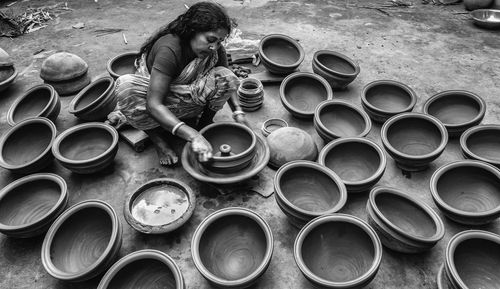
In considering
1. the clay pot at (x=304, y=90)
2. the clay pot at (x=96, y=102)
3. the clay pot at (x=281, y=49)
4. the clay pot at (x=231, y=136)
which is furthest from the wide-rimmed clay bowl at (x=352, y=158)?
the clay pot at (x=96, y=102)

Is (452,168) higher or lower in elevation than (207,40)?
lower

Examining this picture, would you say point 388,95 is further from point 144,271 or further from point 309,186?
point 144,271

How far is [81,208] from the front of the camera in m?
2.53

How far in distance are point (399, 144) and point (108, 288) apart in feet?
9.04

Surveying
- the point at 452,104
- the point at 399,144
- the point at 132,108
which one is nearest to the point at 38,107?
the point at 132,108

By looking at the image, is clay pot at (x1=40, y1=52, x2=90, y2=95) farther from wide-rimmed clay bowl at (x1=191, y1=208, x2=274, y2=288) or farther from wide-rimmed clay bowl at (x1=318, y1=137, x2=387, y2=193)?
wide-rimmed clay bowl at (x1=318, y1=137, x2=387, y2=193)

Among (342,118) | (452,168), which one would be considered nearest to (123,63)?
(342,118)

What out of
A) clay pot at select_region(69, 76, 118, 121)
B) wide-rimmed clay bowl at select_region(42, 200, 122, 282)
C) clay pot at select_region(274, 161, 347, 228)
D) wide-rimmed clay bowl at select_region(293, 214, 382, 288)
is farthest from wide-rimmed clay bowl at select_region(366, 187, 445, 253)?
clay pot at select_region(69, 76, 118, 121)

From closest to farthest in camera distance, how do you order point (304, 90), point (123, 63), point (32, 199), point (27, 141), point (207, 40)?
point (207, 40) < point (32, 199) < point (27, 141) < point (304, 90) < point (123, 63)

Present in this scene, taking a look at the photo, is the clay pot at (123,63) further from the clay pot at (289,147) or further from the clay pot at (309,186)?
the clay pot at (309,186)

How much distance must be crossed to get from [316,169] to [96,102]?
A: 7.30 feet

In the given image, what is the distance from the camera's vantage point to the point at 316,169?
2832 mm

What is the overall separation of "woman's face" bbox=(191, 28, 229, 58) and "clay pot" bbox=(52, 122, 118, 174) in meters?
1.10

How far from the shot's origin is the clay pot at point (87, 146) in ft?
9.61
